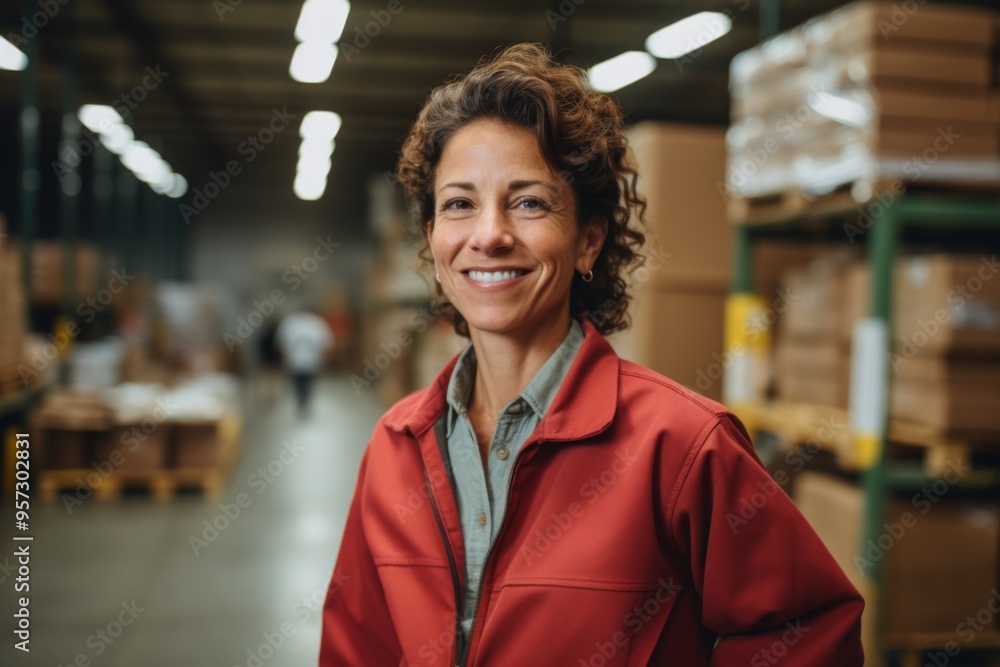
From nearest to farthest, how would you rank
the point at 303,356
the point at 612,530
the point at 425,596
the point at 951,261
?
the point at 612,530 → the point at 425,596 → the point at 951,261 → the point at 303,356

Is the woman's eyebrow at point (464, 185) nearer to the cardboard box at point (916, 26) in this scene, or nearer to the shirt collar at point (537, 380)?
the shirt collar at point (537, 380)

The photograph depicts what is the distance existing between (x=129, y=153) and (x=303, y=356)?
6561 mm

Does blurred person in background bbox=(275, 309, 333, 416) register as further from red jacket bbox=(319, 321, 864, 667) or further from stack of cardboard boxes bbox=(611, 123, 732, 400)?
red jacket bbox=(319, 321, 864, 667)

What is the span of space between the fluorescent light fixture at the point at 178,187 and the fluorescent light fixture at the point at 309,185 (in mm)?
3053

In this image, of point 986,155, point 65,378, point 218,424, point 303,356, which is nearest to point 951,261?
point 986,155

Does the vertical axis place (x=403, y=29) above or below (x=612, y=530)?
above

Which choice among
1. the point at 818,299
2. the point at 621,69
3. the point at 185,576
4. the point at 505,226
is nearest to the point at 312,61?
the point at 621,69

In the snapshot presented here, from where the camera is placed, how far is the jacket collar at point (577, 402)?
148 centimetres

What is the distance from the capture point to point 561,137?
1567mm

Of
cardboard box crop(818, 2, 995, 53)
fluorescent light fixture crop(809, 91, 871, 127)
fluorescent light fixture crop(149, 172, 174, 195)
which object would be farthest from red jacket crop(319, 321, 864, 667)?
fluorescent light fixture crop(149, 172, 174, 195)

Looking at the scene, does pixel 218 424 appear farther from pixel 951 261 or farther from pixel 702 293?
pixel 951 261

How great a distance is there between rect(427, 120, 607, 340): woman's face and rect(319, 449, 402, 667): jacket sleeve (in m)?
0.46

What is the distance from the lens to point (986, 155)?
3676mm

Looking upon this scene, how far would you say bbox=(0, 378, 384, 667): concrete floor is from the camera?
4.56 metres
